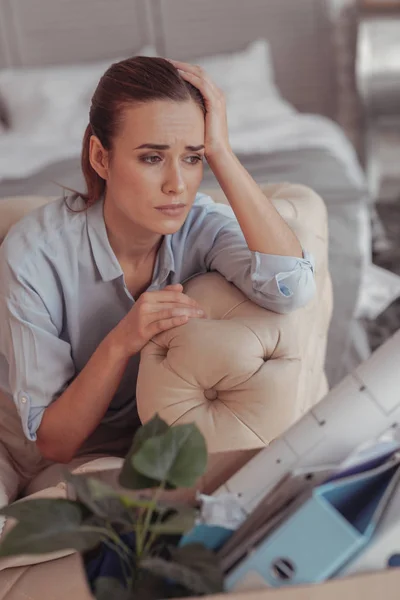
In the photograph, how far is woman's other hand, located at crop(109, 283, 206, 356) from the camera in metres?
1.13

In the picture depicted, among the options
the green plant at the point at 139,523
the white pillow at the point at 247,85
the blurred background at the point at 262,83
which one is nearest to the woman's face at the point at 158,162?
the green plant at the point at 139,523

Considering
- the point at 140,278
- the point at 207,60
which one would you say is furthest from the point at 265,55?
the point at 140,278

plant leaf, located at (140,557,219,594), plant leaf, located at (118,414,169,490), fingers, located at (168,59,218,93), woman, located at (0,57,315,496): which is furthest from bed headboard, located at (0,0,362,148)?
plant leaf, located at (140,557,219,594)

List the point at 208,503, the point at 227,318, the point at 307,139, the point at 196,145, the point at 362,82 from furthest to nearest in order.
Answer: the point at 362,82 < the point at 307,139 < the point at 227,318 < the point at 196,145 < the point at 208,503

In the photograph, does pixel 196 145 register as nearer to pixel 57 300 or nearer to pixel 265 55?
pixel 57 300

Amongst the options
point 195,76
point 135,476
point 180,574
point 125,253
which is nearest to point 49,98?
point 125,253

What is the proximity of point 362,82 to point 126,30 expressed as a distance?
3.75 feet

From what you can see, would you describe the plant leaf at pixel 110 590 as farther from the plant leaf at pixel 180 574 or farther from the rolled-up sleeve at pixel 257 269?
the rolled-up sleeve at pixel 257 269

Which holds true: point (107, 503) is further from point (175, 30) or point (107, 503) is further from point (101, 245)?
point (175, 30)

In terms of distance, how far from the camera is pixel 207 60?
3.40 metres

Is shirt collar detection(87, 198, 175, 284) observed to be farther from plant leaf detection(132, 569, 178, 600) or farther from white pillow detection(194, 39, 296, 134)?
white pillow detection(194, 39, 296, 134)

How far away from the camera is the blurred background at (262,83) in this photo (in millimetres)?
2516

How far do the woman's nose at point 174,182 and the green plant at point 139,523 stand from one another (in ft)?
1.53

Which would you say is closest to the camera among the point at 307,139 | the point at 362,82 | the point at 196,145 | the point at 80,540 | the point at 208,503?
the point at 80,540
